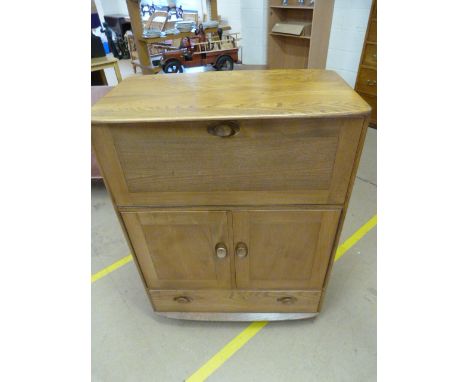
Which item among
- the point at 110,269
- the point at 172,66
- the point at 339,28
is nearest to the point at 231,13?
the point at 172,66

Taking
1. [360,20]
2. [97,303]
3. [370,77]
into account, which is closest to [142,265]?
[97,303]

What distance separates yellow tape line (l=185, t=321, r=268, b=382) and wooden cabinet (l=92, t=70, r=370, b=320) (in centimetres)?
27

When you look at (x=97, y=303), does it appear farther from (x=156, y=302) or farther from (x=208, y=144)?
(x=208, y=144)

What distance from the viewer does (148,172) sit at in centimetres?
78

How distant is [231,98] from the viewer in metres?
0.76

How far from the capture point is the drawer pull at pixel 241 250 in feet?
3.19

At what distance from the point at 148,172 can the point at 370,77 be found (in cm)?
277

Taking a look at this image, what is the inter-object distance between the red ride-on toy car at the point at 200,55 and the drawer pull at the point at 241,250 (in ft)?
10.7

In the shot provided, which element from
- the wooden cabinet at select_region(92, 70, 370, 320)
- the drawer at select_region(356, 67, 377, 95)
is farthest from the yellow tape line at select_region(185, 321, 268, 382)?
the drawer at select_region(356, 67, 377, 95)

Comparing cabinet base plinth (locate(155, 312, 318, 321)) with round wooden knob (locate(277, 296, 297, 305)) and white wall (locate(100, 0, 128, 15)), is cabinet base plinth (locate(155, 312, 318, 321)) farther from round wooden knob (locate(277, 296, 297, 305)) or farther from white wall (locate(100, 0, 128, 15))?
white wall (locate(100, 0, 128, 15))

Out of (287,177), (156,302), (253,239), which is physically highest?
(287,177)

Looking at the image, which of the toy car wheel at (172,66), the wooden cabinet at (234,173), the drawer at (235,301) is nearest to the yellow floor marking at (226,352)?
the drawer at (235,301)

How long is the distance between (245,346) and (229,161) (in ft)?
Answer: 3.03

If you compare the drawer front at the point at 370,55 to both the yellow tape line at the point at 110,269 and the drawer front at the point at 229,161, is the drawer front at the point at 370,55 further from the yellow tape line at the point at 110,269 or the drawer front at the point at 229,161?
the yellow tape line at the point at 110,269
